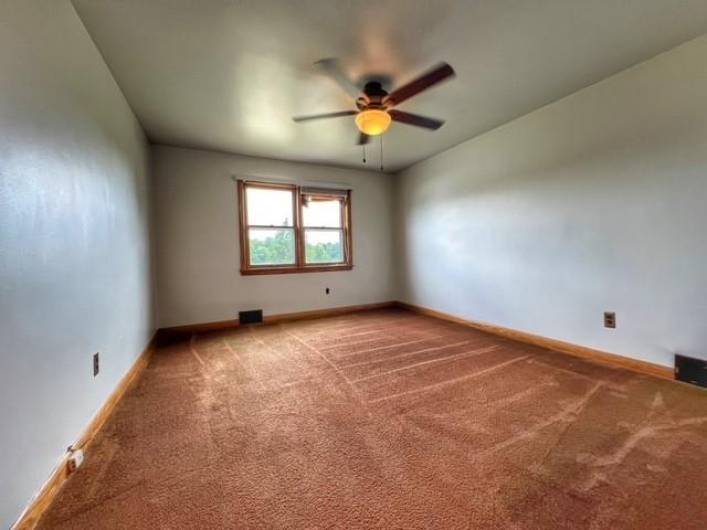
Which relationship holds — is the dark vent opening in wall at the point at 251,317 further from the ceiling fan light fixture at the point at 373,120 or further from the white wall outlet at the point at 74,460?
the ceiling fan light fixture at the point at 373,120

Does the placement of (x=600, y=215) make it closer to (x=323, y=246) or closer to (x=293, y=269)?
(x=323, y=246)

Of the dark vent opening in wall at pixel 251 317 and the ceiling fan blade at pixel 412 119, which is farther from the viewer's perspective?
the dark vent opening in wall at pixel 251 317

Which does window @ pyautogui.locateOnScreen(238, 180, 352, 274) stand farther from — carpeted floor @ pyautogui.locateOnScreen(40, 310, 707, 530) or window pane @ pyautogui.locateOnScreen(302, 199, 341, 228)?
carpeted floor @ pyautogui.locateOnScreen(40, 310, 707, 530)

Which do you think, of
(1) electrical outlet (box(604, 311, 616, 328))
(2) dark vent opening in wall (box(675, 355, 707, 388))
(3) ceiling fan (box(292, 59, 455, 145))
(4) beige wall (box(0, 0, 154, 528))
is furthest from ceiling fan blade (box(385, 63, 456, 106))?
(2) dark vent opening in wall (box(675, 355, 707, 388))

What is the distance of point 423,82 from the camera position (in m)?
2.00

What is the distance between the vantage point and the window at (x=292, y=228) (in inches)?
165

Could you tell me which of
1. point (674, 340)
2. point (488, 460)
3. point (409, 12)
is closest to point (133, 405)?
point (488, 460)

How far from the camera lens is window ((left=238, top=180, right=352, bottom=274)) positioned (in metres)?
4.19

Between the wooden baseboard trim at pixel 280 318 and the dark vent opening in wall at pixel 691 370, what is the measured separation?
352 centimetres

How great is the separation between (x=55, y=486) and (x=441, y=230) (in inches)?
166

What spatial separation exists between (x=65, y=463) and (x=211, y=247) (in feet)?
9.51

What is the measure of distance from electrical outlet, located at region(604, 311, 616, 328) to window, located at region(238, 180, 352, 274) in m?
3.26

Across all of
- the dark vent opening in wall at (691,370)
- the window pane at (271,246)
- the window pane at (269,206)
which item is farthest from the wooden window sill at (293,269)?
the dark vent opening in wall at (691,370)

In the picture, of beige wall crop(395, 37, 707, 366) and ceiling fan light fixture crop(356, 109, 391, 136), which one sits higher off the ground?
ceiling fan light fixture crop(356, 109, 391, 136)
